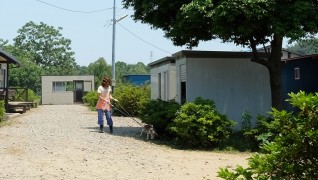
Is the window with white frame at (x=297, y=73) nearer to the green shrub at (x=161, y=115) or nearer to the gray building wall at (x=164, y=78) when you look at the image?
the gray building wall at (x=164, y=78)

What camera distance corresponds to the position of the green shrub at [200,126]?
10741mm

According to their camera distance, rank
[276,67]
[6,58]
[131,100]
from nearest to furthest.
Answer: [276,67] → [6,58] → [131,100]

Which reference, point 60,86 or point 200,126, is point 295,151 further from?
point 60,86

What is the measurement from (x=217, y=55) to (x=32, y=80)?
4959 centimetres

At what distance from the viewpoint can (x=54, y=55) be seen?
267 ft

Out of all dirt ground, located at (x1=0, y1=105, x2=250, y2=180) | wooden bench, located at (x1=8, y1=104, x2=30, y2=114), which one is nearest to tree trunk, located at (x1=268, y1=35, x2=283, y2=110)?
dirt ground, located at (x1=0, y1=105, x2=250, y2=180)

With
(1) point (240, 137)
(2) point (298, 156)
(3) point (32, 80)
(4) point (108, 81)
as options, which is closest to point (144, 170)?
(2) point (298, 156)

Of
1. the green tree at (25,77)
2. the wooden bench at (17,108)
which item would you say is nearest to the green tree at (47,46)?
the green tree at (25,77)

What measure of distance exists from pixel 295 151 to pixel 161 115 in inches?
334

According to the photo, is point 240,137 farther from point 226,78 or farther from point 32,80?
point 32,80

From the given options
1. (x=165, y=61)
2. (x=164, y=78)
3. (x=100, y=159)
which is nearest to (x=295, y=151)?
(x=100, y=159)

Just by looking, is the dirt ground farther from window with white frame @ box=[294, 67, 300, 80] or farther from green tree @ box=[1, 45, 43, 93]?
green tree @ box=[1, 45, 43, 93]

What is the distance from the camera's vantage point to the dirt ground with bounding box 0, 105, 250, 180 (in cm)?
747

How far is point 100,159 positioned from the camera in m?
8.88
